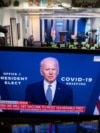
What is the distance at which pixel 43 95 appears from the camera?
110cm

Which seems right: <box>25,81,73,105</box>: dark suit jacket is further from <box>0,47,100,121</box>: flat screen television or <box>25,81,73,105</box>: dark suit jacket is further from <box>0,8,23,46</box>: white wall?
<box>0,8,23,46</box>: white wall

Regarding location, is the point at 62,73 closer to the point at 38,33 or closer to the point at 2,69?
the point at 2,69

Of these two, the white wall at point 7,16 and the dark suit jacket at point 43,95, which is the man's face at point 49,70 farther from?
the white wall at point 7,16

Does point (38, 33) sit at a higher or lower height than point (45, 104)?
lower

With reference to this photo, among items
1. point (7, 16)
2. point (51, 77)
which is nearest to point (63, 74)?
point (51, 77)

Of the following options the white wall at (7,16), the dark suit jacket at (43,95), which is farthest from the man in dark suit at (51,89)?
the white wall at (7,16)

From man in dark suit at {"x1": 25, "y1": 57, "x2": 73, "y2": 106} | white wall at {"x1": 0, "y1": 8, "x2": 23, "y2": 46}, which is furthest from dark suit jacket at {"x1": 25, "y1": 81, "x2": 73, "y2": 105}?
white wall at {"x1": 0, "y1": 8, "x2": 23, "y2": 46}

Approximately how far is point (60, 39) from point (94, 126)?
3.59 m

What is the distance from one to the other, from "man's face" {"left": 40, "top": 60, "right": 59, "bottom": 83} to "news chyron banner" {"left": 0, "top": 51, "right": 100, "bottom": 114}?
17 millimetres

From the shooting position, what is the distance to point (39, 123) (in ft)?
3.74

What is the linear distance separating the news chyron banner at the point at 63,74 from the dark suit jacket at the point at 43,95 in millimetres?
17

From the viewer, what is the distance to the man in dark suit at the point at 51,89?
1055mm

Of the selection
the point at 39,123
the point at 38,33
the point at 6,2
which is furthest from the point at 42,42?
the point at 39,123

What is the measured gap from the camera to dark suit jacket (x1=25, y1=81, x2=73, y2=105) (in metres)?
1.08
